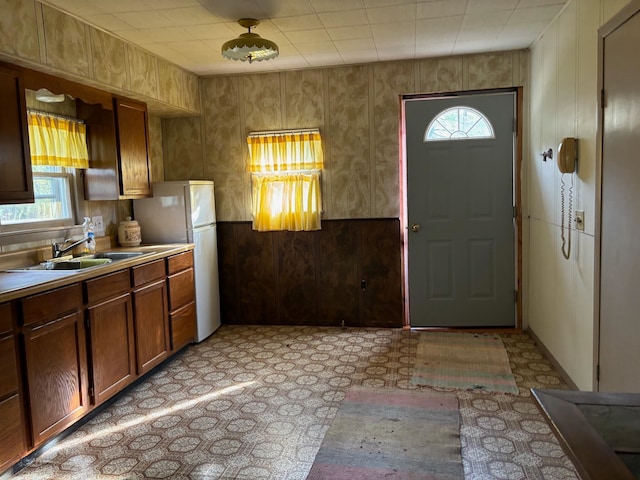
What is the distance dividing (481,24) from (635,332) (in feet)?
7.80

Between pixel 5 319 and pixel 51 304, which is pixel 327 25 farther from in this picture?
pixel 5 319

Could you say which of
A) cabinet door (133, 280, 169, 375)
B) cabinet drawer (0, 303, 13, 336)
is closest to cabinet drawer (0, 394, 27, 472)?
cabinet drawer (0, 303, 13, 336)

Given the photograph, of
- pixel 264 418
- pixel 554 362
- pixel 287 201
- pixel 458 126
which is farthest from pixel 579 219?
pixel 287 201

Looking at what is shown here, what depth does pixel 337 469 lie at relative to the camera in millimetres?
2361

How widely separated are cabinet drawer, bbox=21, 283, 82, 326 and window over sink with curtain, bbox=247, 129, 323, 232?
7.21ft

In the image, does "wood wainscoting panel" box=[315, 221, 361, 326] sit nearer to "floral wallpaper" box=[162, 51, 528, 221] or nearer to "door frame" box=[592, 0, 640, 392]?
"floral wallpaper" box=[162, 51, 528, 221]

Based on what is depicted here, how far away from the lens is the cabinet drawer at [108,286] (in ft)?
9.60

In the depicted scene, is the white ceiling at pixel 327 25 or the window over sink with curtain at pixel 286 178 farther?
the window over sink with curtain at pixel 286 178

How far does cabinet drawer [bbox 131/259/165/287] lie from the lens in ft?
11.1

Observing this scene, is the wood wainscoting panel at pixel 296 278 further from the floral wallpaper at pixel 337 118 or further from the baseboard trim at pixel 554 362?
the baseboard trim at pixel 554 362

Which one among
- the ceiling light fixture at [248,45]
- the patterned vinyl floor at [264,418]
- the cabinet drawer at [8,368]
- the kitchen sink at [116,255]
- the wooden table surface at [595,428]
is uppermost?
the ceiling light fixture at [248,45]

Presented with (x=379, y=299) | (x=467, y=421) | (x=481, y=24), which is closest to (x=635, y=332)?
(x=467, y=421)

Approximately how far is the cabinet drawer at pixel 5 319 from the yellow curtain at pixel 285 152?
275cm

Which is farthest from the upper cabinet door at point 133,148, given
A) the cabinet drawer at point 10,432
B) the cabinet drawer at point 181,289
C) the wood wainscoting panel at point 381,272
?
the wood wainscoting panel at point 381,272
